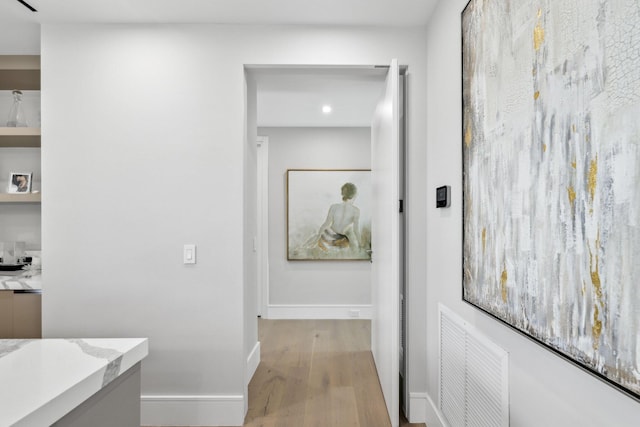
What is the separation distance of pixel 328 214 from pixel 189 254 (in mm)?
2640

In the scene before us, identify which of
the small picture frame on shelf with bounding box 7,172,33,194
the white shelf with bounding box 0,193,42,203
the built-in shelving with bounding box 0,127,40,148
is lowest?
the white shelf with bounding box 0,193,42,203

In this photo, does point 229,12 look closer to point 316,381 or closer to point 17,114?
point 17,114

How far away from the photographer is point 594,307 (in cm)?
87

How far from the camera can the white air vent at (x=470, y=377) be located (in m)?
1.38

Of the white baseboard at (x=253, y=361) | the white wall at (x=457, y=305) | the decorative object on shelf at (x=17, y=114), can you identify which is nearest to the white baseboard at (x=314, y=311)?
the white baseboard at (x=253, y=361)

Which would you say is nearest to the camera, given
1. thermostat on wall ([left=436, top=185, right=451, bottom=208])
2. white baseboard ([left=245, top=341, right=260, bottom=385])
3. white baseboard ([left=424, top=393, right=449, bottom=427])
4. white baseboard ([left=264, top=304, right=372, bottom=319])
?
thermostat on wall ([left=436, top=185, right=451, bottom=208])

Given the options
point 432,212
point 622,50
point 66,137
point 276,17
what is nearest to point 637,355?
point 622,50

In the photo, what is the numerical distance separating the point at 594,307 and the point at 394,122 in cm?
146

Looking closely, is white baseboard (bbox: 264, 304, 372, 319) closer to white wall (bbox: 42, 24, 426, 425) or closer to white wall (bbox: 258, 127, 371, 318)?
white wall (bbox: 258, 127, 371, 318)

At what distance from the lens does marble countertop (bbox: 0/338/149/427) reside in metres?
0.87

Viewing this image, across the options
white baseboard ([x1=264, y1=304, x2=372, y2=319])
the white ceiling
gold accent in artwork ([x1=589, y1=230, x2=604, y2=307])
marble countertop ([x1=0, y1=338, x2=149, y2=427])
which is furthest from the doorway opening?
gold accent in artwork ([x1=589, y1=230, x2=604, y2=307])

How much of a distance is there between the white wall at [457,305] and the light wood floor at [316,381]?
0.58 metres

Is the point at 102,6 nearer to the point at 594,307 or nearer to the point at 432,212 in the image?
the point at 432,212

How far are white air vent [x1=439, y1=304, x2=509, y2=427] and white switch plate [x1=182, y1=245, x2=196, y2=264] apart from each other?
Result: 151 cm
